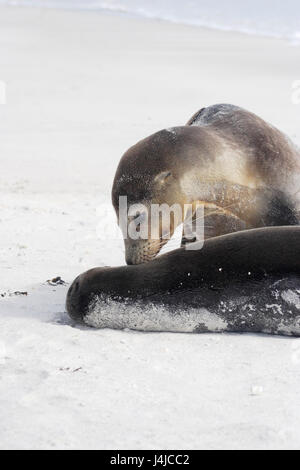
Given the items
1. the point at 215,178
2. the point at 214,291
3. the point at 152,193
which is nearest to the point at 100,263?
the point at 152,193

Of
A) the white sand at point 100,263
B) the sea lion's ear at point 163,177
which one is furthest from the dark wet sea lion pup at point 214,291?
the sea lion's ear at point 163,177

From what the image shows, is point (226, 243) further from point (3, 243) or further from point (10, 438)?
point (3, 243)

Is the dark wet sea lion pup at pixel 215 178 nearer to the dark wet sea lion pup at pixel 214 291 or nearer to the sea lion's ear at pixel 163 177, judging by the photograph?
the sea lion's ear at pixel 163 177

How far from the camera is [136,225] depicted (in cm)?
518

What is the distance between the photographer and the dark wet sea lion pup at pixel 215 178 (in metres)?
5.19

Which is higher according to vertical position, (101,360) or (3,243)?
(101,360)

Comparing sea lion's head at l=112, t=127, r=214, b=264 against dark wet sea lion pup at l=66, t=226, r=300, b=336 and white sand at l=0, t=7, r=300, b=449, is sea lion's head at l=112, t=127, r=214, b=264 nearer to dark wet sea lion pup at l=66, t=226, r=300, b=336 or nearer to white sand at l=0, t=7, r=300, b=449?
dark wet sea lion pup at l=66, t=226, r=300, b=336

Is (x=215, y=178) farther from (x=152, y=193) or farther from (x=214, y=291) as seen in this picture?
(x=214, y=291)

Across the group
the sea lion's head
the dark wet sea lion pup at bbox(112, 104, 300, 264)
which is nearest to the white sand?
the sea lion's head

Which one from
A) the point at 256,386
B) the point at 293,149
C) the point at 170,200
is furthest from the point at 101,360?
the point at 293,149

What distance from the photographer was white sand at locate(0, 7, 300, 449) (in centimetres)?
335

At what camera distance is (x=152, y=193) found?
17.0 feet

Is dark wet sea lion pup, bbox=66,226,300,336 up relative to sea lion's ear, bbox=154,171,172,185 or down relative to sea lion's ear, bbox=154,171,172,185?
down
